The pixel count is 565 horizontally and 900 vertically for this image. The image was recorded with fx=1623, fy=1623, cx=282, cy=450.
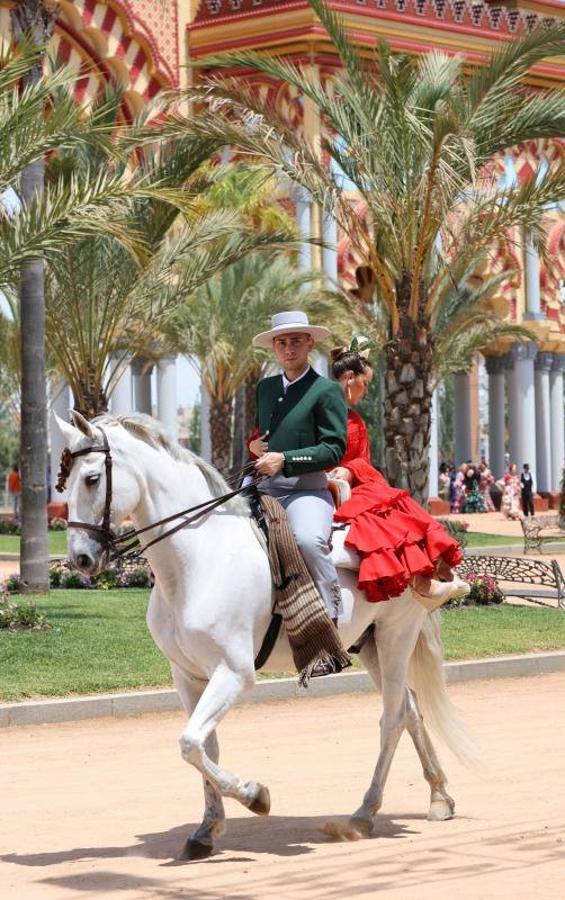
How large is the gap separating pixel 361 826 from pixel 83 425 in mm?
2465

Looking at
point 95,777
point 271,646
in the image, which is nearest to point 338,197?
point 95,777

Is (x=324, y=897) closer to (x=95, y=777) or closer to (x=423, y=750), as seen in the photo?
(x=423, y=750)

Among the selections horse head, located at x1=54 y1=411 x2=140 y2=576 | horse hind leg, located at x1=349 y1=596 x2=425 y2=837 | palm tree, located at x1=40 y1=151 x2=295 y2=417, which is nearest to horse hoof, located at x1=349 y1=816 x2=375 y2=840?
horse hind leg, located at x1=349 y1=596 x2=425 y2=837

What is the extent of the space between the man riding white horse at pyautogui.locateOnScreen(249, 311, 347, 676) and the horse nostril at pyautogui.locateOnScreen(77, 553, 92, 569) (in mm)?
1075

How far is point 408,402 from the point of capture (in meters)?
21.4

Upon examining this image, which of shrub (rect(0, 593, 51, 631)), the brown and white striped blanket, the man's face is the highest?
the man's face

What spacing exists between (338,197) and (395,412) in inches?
114

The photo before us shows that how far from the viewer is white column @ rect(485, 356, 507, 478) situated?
207 ft

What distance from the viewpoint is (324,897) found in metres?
6.70

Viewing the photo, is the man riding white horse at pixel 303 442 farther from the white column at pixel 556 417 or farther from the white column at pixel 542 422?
the white column at pixel 556 417

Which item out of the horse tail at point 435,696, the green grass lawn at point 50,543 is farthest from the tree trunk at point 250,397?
the horse tail at point 435,696

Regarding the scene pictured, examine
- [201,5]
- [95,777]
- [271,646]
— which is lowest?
[95,777]

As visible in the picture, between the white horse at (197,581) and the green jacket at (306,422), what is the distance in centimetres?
39

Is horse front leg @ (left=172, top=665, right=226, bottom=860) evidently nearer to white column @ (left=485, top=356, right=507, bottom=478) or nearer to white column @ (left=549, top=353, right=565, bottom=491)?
white column @ (left=549, top=353, right=565, bottom=491)
